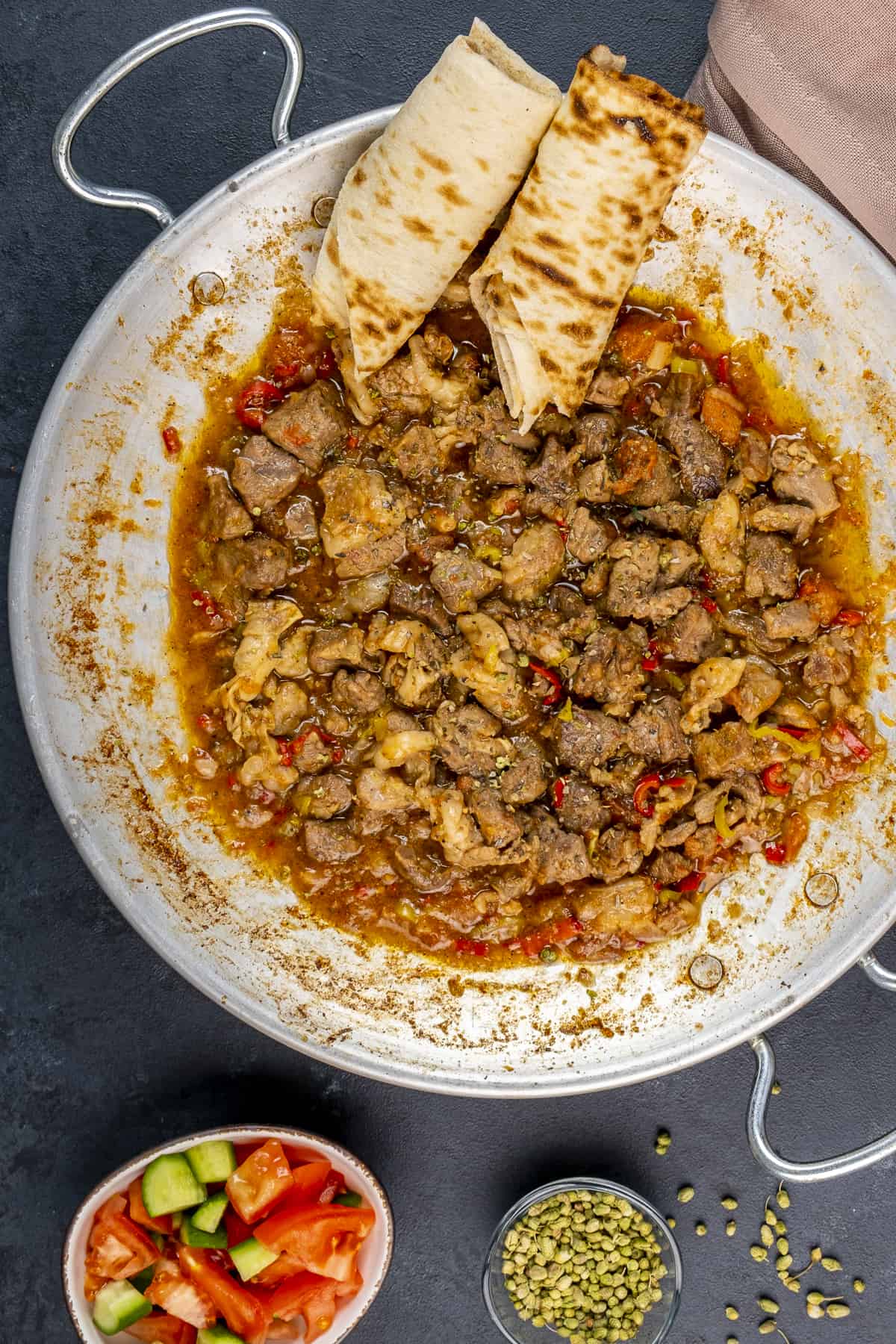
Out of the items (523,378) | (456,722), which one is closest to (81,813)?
(456,722)

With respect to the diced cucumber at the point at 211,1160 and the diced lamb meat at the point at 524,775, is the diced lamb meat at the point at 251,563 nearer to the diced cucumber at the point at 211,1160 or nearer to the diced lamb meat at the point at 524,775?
the diced lamb meat at the point at 524,775

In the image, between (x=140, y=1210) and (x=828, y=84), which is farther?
(x=140, y=1210)

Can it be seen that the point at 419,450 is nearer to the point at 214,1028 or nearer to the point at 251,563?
the point at 251,563

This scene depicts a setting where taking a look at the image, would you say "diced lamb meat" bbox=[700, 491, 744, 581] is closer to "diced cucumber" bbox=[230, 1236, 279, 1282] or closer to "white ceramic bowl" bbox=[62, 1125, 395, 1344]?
"white ceramic bowl" bbox=[62, 1125, 395, 1344]

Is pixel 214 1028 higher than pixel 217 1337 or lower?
higher

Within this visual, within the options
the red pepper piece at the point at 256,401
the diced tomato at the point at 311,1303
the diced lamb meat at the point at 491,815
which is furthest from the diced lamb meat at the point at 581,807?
the diced tomato at the point at 311,1303

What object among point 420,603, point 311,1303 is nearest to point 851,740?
point 420,603

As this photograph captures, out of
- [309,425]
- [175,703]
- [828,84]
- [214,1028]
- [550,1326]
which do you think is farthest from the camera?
[550,1326]

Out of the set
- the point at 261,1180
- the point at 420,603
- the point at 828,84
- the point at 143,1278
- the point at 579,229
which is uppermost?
the point at 828,84
